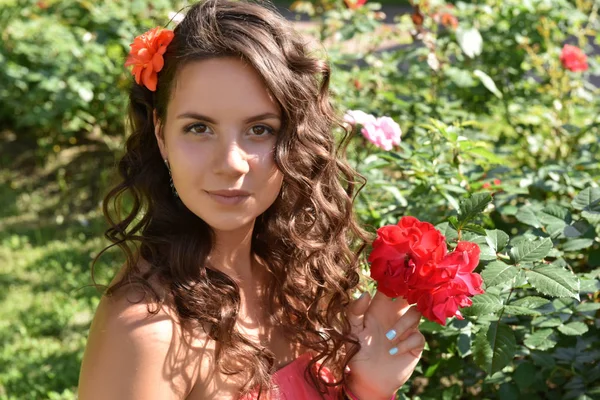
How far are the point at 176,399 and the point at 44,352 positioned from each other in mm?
1841

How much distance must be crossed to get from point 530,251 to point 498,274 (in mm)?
125

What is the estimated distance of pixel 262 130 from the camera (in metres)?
1.61

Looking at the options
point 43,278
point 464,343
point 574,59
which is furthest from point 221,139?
point 43,278

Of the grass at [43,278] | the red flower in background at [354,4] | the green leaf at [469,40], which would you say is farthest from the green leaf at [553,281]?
the red flower in background at [354,4]

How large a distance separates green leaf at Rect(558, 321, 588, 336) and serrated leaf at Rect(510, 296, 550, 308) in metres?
0.24

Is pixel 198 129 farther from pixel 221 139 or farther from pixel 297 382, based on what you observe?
pixel 297 382

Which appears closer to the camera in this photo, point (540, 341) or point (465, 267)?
point (465, 267)

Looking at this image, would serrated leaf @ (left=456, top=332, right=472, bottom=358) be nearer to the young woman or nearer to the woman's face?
the young woman

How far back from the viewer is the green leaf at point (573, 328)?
1893 millimetres

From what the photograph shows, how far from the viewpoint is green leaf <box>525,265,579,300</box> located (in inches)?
62.1

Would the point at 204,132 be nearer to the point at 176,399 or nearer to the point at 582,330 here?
the point at 176,399

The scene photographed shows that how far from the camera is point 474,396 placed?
2.36 m

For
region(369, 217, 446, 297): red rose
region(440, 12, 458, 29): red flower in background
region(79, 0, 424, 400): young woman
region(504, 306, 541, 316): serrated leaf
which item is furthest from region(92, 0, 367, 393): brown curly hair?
region(440, 12, 458, 29): red flower in background

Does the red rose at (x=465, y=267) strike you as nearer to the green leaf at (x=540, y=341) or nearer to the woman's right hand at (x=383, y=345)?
the woman's right hand at (x=383, y=345)
